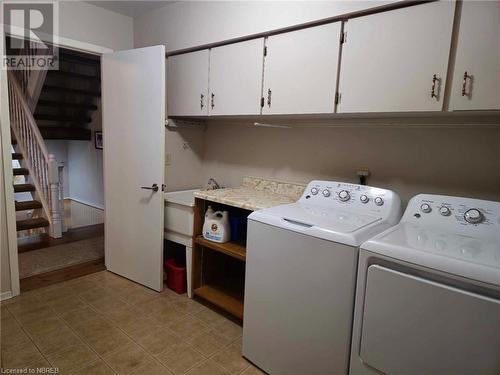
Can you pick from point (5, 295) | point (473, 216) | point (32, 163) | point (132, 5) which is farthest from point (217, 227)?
point (32, 163)

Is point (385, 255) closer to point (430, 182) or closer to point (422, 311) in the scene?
point (422, 311)

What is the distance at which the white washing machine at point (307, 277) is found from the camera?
1.37 meters

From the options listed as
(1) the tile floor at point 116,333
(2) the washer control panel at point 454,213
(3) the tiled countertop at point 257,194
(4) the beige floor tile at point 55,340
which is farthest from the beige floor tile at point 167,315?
(2) the washer control panel at point 454,213

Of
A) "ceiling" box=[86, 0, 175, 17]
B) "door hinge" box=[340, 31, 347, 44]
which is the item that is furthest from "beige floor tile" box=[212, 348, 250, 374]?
"ceiling" box=[86, 0, 175, 17]

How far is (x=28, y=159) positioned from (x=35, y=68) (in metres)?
1.20

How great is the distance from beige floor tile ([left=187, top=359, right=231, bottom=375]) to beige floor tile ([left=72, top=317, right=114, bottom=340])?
2.25ft

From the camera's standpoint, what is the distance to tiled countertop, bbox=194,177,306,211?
2.02 meters

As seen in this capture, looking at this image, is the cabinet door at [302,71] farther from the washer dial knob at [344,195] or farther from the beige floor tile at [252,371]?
the beige floor tile at [252,371]

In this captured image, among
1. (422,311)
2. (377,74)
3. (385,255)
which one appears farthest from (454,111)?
(422,311)

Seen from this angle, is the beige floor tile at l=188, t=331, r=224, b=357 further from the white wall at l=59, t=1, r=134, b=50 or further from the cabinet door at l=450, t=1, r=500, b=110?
the white wall at l=59, t=1, r=134, b=50

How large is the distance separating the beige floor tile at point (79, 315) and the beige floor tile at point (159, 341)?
0.48 m

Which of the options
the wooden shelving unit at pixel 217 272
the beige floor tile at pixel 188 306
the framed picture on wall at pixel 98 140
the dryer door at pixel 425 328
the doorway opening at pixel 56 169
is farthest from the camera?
the framed picture on wall at pixel 98 140

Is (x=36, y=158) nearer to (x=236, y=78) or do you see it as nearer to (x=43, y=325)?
(x=43, y=325)

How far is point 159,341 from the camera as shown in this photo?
1.93 m
